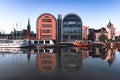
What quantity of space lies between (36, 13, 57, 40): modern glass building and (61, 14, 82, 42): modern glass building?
18.5 feet

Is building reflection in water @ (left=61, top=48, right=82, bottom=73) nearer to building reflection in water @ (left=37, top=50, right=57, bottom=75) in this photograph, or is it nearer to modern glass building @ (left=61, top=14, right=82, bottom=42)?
building reflection in water @ (left=37, top=50, right=57, bottom=75)

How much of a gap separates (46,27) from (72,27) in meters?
12.9

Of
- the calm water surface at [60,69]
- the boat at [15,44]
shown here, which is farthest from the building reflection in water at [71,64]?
the boat at [15,44]

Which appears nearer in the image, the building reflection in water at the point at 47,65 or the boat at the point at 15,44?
the building reflection in water at the point at 47,65

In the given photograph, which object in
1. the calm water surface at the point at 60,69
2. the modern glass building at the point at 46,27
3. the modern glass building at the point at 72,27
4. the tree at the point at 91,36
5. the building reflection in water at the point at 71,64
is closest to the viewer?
the calm water surface at the point at 60,69

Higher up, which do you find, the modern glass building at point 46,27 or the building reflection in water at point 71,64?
the modern glass building at point 46,27

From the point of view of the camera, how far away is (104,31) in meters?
114

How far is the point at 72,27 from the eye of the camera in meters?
87.1

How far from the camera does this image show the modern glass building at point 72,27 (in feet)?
285

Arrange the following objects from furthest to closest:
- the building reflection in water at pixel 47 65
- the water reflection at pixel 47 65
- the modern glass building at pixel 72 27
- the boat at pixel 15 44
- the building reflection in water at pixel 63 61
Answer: the modern glass building at pixel 72 27, the boat at pixel 15 44, the building reflection in water at pixel 63 61, the water reflection at pixel 47 65, the building reflection in water at pixel 47 65

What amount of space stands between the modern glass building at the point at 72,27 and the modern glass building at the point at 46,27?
222 inches

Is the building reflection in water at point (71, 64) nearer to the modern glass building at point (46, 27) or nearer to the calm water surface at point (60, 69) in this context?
the calm water surface at point (60, 69)

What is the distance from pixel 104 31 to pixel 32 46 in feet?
199

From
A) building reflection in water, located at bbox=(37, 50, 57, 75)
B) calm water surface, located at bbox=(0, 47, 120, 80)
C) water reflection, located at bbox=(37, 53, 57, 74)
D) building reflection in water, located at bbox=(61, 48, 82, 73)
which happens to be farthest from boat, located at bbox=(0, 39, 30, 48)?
water reflection, located at bbox=(37, 53, 57, 74)
